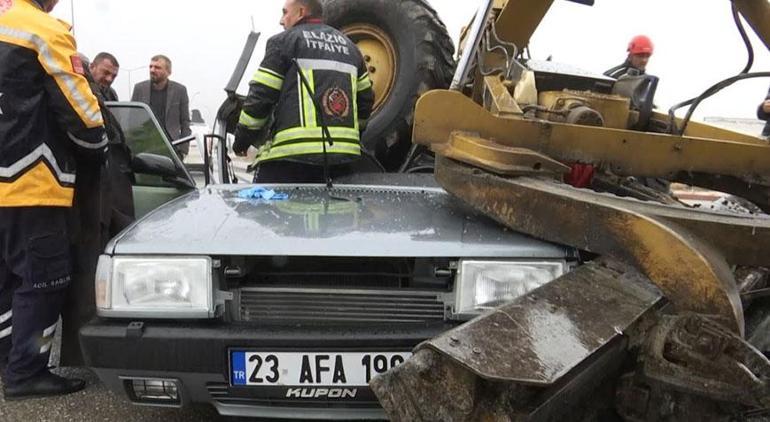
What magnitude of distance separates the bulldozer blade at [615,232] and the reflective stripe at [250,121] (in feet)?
4.27

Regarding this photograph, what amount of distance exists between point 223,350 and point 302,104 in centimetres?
150

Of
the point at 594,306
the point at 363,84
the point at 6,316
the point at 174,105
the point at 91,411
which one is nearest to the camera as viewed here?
the point at 594,306

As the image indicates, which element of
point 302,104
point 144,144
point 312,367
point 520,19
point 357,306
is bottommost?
point 312,367

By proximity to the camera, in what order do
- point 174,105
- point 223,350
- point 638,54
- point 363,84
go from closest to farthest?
point 223,350, point 363,84, point 638,54, point 174,105

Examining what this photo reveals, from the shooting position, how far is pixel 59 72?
7.83 ft

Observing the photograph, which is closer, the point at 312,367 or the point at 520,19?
the point at 312,367

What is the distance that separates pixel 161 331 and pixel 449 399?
40.8 inches

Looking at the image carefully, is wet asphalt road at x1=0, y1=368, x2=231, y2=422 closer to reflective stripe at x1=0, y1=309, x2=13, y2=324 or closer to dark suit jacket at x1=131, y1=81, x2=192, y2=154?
reflective stripe at x1=0, y1=309, x2=13, y2=324

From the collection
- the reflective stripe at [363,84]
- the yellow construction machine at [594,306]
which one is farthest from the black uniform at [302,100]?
the yellow construction machine at [594,306]

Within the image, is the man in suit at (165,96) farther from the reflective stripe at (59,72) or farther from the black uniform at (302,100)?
the reflective stripe at (59,72)

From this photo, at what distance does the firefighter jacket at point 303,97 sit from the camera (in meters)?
3.04

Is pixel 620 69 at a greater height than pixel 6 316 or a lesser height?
greater

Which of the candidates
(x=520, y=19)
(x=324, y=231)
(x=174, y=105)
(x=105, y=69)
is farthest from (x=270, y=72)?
(x=174, y=105)

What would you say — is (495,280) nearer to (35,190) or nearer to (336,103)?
(336,103)
